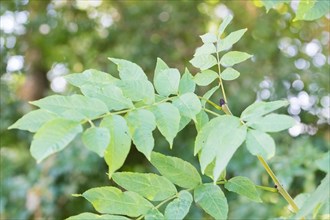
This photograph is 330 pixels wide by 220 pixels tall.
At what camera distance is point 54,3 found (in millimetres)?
4082

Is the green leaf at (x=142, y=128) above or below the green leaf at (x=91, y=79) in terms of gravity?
below

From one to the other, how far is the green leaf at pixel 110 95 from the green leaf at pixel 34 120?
72 millimetres

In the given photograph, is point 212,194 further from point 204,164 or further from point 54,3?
point 54,3

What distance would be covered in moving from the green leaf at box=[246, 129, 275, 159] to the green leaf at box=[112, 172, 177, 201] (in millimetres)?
191

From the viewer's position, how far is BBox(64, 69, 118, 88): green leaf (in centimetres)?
75

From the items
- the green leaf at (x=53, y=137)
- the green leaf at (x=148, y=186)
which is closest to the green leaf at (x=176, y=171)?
the green leaf at (x=148, y=186)

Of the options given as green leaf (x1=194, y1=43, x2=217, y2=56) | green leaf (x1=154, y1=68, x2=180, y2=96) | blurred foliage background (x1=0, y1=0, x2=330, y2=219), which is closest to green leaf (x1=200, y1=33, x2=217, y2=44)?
green leaf (x1=194, y1=43, x2=217, y2=56)

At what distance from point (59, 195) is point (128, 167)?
54cm

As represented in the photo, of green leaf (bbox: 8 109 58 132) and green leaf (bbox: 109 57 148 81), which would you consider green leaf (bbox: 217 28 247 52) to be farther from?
green leaf (bbox: 8 109 58 132)

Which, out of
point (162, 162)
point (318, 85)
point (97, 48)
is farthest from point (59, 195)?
point (162, 162)

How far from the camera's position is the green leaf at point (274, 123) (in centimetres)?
64

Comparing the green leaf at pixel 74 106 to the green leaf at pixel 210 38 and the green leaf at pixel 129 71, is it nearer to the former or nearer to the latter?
the green leaf at pixel 129 71

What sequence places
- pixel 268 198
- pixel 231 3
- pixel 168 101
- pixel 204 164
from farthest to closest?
pixel 231 3 → pixel 268 198 → pixel 168 101 → pixel 204 164

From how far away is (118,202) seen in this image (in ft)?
2.52
